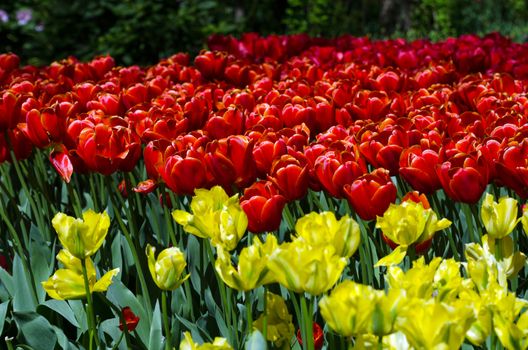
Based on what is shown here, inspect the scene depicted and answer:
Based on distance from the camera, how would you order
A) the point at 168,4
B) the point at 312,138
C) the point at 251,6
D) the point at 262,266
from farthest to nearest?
the point at 251,6
the point at 168,4
the point at 312,138
the point at 262,266

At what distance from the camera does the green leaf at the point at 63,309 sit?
6.40 feet

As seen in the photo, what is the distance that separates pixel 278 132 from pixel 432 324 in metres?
1.21

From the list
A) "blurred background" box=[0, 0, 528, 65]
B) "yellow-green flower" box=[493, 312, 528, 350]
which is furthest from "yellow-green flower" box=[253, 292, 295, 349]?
"blurred background" box=[0, 0, 528, 65]

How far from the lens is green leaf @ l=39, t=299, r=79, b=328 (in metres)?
1.95

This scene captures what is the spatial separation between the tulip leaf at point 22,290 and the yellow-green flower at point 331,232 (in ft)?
3.48

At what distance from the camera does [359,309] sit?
1071 millimetres

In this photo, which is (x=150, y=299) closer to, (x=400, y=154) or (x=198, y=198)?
(x=198, y=198)

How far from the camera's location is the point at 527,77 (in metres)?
3.71

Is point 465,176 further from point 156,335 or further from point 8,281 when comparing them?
point 8,281

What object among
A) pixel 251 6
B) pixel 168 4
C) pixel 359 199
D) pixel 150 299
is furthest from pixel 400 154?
pixel 251 6

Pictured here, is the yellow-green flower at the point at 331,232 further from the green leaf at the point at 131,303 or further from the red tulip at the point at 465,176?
the green leaf at the point at 131,303

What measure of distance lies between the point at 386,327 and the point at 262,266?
0.25 m

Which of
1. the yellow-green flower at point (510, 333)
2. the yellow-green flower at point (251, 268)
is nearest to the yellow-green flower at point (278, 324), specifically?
the yellow-green flower at point (251, 268)

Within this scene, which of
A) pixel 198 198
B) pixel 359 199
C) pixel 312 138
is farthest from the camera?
pixel 312 138
